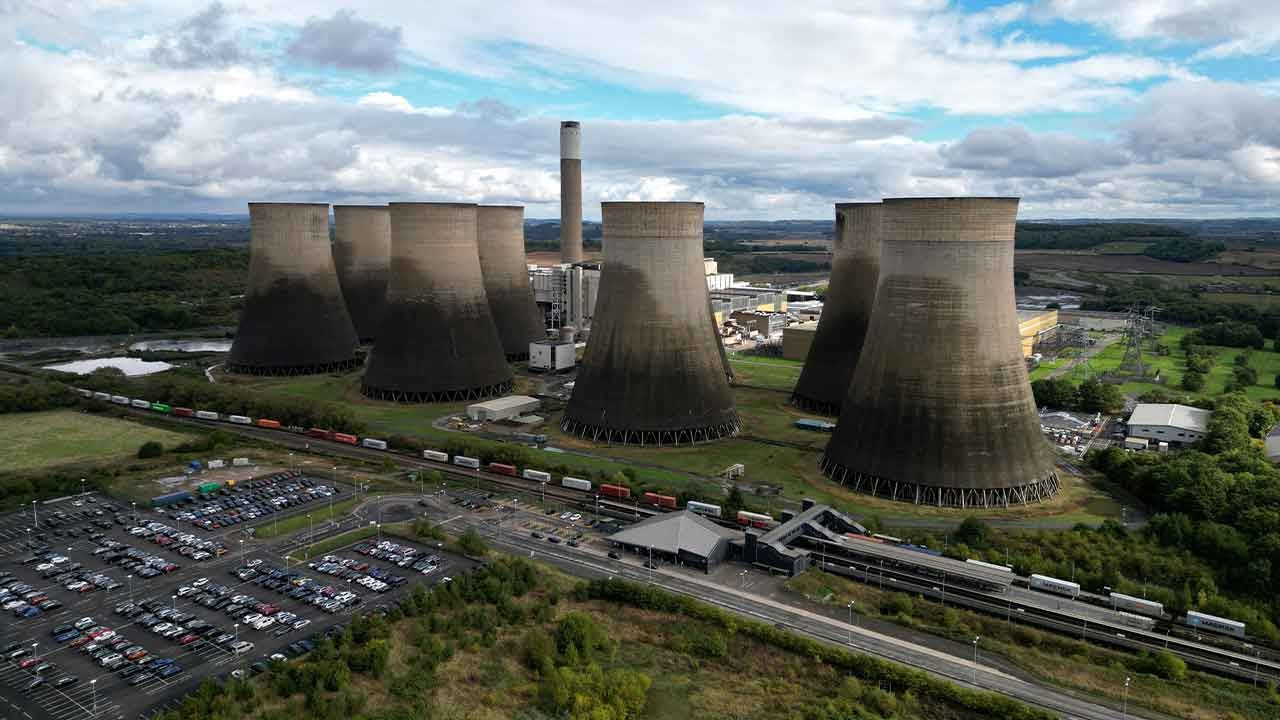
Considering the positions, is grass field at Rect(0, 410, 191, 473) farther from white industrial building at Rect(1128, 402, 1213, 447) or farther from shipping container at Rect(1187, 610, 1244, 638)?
white industrial building at Rect(1128, 402, 1213, 447)

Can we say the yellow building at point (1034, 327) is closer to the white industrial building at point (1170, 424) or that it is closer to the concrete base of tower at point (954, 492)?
the white industrial building at point (1170, 424)

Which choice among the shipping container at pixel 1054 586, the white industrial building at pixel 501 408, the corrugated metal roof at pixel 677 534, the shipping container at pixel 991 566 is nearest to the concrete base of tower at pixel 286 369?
the white industrial building at pixel 501 408

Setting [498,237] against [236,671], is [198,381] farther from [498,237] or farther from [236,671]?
[236,671]

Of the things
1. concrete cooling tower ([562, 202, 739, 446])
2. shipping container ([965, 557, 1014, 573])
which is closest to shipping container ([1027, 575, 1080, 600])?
shipping container ([965, 557, 1014, 573])

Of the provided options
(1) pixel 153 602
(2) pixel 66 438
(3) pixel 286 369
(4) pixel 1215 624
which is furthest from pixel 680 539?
(3) pixel 286 369

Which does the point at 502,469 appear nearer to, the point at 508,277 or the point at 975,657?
the point at 975,657

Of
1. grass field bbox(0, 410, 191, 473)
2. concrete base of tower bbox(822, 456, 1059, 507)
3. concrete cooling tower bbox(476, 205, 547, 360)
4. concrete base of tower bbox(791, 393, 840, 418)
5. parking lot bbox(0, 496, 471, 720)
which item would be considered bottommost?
parking lot bbox(0, 496, 471, 720)
